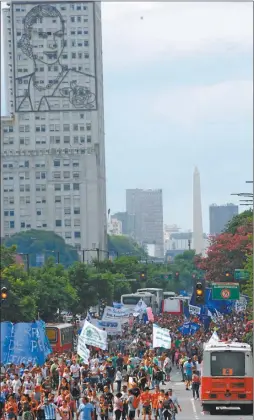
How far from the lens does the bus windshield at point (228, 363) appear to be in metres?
39.8

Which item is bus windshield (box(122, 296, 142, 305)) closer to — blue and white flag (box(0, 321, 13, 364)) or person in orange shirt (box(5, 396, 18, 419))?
blue and white flag (box(0, 321, 13, 364))

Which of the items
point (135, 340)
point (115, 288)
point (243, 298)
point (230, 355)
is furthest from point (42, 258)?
point (230, 355)

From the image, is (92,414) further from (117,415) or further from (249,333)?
(249,333)

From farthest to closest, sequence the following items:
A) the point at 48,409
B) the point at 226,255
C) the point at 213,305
Answer: the point at 226,255
the point at 213,305
the point at 48,409

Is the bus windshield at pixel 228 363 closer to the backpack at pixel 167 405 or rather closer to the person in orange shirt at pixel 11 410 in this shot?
the backpack at pixel 167 405

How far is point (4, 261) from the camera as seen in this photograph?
257 feet

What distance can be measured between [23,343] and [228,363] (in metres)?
9.45

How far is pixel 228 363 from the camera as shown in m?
40.1

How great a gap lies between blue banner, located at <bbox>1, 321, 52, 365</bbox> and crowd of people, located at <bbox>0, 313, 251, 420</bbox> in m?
0.47

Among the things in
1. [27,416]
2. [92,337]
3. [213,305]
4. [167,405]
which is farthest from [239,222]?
[27,416]

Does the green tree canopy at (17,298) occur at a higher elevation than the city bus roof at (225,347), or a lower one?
lower

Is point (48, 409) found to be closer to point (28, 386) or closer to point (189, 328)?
point (28, 386)

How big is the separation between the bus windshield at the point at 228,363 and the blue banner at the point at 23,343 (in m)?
8.31

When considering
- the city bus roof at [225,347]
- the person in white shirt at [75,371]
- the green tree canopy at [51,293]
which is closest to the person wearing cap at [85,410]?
the city bus roof at [225,347]
